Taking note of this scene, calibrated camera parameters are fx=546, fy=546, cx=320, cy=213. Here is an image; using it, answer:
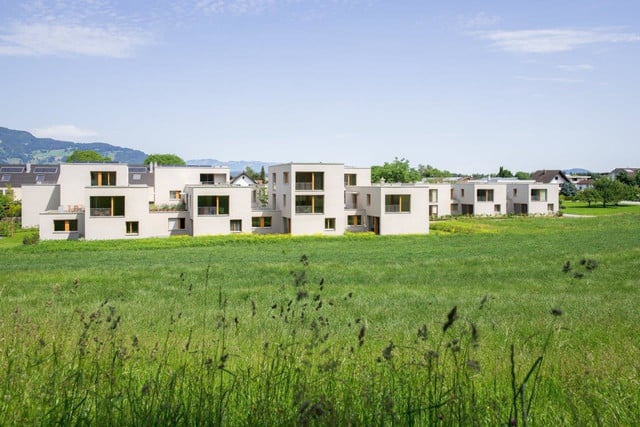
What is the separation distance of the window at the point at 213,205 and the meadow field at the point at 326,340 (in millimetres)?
10209

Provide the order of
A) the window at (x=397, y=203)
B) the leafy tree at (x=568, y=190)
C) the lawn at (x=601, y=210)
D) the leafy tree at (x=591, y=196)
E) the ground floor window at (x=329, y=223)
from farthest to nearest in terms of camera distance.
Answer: the leafy tree at (x=568, y=190) < the leafy tree at (x=591, y=196) < the lawn at (x=601, y=210) < the window at (x=397, y=203) < the ground floor window at (x=329, y=223)

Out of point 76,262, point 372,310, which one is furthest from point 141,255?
point 372,310

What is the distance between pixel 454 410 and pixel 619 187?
92.8m

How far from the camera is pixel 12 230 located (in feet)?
154

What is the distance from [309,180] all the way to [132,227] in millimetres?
15189

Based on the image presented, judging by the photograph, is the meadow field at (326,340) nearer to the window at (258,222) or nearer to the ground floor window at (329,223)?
the ground floor window at (329,223)

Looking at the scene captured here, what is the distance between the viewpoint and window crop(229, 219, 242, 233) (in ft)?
151

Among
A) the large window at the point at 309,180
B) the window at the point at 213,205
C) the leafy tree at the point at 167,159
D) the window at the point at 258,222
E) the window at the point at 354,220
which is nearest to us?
the window at the point at 213,205

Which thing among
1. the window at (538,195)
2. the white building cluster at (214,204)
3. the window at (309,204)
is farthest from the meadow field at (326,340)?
the window at (538,195)

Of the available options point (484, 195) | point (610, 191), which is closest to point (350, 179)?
point (484, 195)

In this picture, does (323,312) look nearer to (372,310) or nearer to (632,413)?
(372,310)

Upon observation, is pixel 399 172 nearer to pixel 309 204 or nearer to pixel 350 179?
pixel 350 179

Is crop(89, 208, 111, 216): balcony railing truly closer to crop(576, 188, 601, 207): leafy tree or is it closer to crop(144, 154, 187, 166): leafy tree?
crop(576, 188, 601, 207): leafy tree

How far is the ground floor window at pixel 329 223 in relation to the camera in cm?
4788
